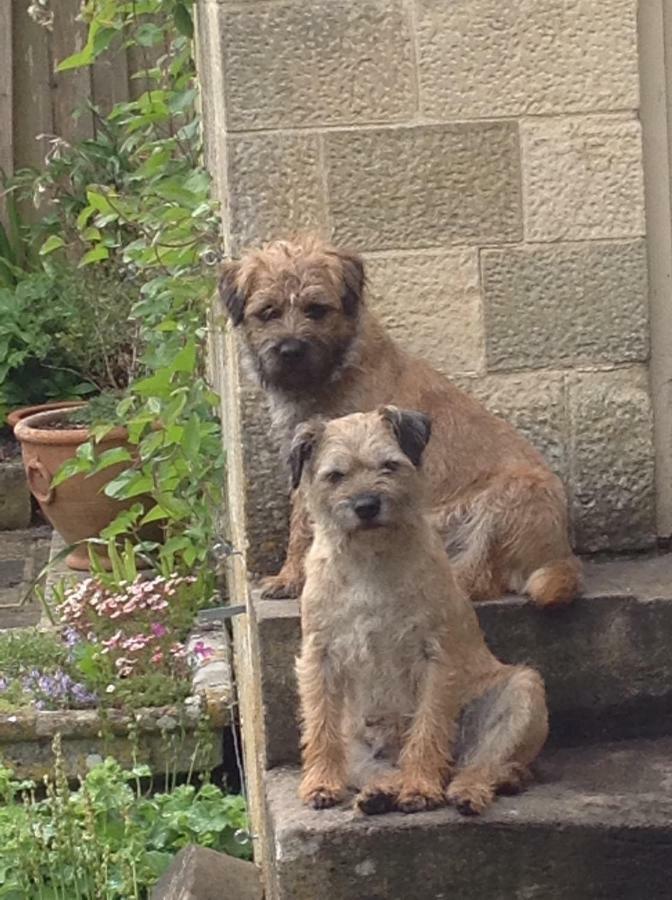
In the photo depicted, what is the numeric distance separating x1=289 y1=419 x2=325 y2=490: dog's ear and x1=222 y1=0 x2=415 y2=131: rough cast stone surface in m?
1.01

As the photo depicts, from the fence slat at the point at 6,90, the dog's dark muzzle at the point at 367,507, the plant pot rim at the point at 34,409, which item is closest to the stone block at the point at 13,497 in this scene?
the plant pot rim at the point at 34,409

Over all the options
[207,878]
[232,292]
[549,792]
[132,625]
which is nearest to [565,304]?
[232,292]

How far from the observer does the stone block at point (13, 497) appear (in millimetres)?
9562

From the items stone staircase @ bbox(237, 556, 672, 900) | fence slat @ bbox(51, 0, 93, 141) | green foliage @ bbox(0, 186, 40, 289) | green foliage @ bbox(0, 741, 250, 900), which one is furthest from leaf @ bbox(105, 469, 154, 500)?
fence slat @ bbox(51, 0, 93, 141)

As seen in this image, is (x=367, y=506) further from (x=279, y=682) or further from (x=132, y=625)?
(x=132, y=625)

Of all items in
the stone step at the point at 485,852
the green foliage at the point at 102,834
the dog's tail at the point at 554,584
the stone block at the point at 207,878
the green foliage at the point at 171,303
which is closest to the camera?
the stone step at the point at 485,852

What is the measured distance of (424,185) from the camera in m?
5.15

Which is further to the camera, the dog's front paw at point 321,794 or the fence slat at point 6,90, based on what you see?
the fence slat at point 6,90

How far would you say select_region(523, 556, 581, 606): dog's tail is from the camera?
16.1 feet

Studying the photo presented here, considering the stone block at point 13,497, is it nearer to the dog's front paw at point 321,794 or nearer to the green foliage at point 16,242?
the green foliage at point 16,242

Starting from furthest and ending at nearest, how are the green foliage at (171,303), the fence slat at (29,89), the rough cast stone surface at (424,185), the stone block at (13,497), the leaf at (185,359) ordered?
1. the fence slat at (29,89)
2. the stone block at (13,497)
3. the leaf at (185,359)
4. the green foliage at (171,303)
5. the rough cast stone surface at (424,185)

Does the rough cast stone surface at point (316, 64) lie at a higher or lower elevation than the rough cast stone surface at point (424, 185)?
higher

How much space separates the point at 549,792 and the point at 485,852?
0.96 ft

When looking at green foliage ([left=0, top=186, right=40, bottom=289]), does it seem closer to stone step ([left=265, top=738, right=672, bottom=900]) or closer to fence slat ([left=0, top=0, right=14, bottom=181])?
fence slat ([left=0, top=0, right=14, bottom=181])
